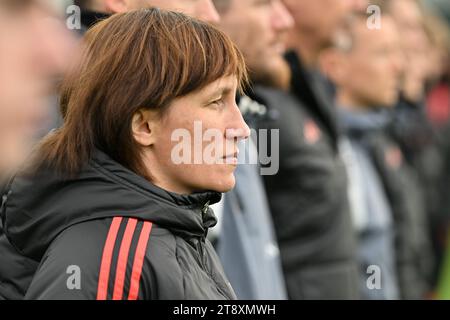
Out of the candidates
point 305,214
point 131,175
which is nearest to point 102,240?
point 131,175

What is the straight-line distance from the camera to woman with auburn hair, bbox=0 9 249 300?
6.59 ft

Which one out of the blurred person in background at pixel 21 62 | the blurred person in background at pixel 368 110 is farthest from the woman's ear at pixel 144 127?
the blurred person in background at pixel 368 110

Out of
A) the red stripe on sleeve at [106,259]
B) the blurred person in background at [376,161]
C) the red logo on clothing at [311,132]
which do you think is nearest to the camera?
the red stripe on sleeve at [106,259]

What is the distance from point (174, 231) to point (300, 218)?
222 cm

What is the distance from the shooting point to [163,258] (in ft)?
6.68

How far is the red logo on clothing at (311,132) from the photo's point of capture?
4500 mm

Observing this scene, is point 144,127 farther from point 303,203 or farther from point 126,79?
point 303,203

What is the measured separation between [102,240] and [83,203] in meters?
0.11

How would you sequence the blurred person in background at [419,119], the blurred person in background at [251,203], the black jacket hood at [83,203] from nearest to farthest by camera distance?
1. the black jacket hood at [83,203]
2. the blurred person in background at [251,203]
3. the blurred person in background at [419,119]

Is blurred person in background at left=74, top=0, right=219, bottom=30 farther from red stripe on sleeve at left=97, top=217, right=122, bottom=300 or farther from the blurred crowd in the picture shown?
red stripe on sleeve at left=97, top=217, right=122, bottom=300

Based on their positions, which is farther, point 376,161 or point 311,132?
point 376,161

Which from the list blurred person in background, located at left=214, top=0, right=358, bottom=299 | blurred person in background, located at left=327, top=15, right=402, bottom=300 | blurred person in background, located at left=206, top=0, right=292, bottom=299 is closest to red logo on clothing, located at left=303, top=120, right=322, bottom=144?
blurred person in background, located at left=214, top=0, right=358, bottom=299

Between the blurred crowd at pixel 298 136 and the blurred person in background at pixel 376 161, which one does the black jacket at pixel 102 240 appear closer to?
the blurred crowd at pixel 298 136

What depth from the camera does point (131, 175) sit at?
2148mm
